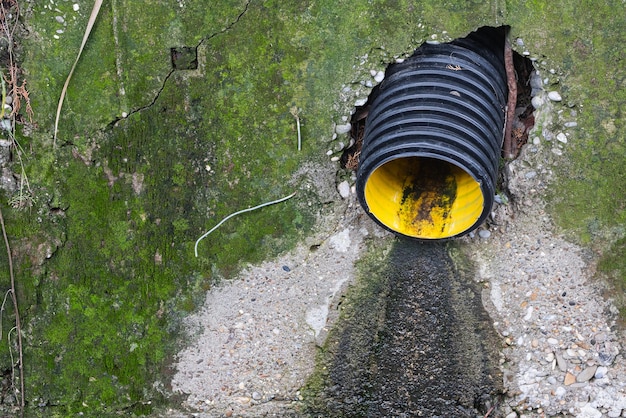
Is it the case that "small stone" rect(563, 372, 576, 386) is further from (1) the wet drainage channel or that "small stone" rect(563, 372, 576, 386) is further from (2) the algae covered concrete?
(2) the algae covered concrete

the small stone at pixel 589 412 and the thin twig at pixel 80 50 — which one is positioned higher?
the thin twig at pixel 80 50

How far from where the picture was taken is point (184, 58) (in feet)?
9.60

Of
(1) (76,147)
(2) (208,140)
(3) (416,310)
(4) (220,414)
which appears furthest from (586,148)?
(1) (76,147)

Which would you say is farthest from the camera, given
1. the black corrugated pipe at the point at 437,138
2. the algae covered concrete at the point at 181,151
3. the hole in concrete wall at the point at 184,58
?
the hole in concrete wall at the point at 184,58

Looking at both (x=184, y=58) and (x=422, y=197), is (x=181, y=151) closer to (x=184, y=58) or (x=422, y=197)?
(x=184, y=58)

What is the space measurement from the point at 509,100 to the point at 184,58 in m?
1.58

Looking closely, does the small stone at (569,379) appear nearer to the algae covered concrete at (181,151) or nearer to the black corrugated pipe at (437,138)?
the algae covered concrete at (181,151)

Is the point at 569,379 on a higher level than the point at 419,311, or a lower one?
lower

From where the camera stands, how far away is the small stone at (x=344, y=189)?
2963mm

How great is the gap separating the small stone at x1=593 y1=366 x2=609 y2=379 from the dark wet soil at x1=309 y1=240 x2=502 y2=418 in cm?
45

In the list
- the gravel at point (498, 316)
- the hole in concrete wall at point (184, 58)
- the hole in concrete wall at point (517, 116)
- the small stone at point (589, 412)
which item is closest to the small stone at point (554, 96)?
the gravel at point (498, 316)

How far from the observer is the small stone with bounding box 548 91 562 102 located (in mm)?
2822

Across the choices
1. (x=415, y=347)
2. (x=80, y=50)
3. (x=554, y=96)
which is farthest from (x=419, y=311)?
(x=80, y=50)

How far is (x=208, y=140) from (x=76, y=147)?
2.12 feet
